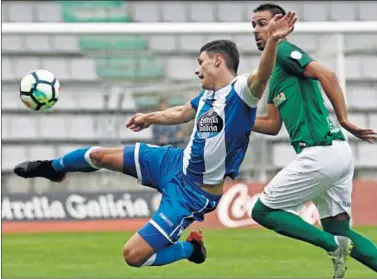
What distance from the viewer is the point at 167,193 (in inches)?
279

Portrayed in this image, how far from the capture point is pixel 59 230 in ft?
45.4

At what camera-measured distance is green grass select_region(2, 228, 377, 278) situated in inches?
340

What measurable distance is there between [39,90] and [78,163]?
0.85 meters

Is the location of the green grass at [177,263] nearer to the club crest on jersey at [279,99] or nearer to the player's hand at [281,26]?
the club crest on jersey at [279,99]

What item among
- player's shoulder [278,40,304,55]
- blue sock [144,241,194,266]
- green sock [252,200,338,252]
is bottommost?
blue sock [144,241,194,266]

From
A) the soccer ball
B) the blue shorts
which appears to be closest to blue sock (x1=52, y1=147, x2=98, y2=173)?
the blue shorts

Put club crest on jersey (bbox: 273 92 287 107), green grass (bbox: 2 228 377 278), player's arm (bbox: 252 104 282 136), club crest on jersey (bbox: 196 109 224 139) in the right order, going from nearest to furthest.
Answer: club crest on jersey (bbox: 196 109 224 139) → club crest on jersey (bbox: 273 92 287 107) → player's arm (bbox: 252 104 282 136) → green grass (bbox: 2 228 377 278)

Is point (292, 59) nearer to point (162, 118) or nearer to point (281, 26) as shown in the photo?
point (281, 26)

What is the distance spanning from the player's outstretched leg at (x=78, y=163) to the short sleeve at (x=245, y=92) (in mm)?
967

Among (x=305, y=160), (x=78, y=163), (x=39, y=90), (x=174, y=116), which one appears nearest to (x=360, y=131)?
(x=305, y=160)

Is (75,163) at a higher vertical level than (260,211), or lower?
higher

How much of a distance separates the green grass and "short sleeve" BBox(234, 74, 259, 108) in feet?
6.58

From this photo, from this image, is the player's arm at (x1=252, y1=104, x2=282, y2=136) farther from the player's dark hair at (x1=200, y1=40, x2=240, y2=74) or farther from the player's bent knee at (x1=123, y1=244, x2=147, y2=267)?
the player's bent knee at (x1=123, y1=244, x2=147, y2=267)

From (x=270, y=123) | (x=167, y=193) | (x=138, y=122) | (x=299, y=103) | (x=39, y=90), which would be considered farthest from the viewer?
(x=39, y=90)
